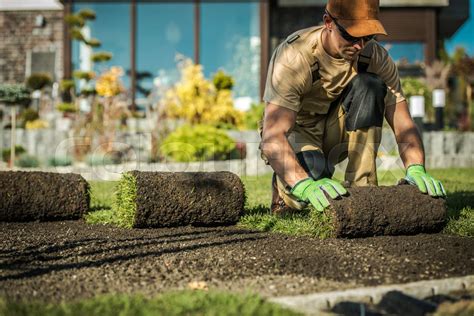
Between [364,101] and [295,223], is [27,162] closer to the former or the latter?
[295,223]

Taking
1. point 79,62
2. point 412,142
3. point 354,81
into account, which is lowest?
point 412,142

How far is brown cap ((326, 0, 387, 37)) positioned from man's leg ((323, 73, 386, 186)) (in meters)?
0.63

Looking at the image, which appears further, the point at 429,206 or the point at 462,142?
the point at 462,142

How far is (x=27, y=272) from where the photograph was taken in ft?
11.3

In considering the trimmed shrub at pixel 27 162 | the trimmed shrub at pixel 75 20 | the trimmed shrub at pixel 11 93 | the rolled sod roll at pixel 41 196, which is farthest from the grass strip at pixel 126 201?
the trimmed shrub at pixel 75 20

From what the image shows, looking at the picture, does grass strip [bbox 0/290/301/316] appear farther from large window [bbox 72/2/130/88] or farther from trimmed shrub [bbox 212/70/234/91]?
large window [bbox 72/2/130/88]

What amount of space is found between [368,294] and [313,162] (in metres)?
2.39

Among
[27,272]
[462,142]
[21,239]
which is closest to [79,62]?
[462,142]

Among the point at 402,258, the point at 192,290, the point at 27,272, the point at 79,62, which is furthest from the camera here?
the point at 79,62

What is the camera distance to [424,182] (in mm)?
4551

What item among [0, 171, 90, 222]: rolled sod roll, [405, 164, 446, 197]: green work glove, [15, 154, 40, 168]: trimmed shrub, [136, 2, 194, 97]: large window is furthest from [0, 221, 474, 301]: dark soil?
[136, 2, 194, 97]: large window

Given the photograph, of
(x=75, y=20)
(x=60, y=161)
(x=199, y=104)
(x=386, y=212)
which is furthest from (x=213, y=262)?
(x=75, y=20)

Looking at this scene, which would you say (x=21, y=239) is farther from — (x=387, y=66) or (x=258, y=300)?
(x=387, y=66)

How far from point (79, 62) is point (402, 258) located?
1320cm
